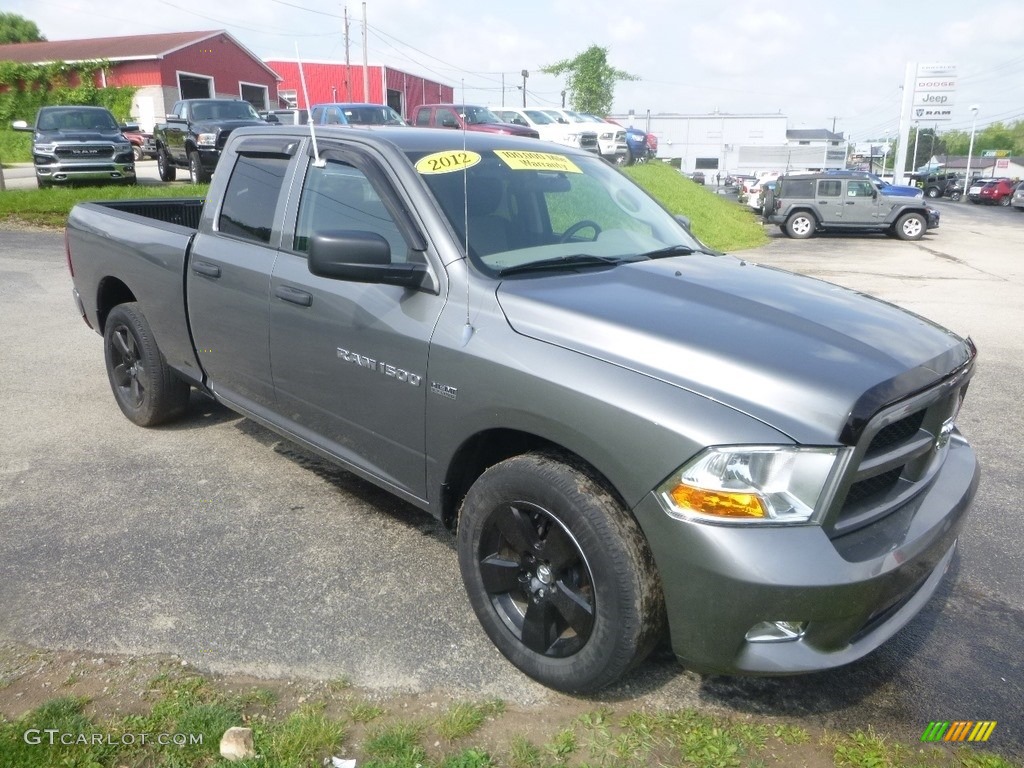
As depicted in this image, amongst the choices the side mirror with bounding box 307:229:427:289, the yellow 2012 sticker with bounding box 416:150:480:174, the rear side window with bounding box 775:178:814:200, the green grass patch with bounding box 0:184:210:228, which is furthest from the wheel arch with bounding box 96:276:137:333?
the rear side window with bounding box 775:178:814:200

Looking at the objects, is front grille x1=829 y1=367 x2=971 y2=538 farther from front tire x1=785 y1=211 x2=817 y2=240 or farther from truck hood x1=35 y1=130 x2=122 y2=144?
front tire x1=785 y1=211 x2=817 y2=240

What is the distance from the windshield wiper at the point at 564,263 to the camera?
3.18 m

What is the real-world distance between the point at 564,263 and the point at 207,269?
6.54ft

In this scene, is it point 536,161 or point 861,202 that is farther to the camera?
point 861,202

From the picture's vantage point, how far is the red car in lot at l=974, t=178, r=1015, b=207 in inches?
1714

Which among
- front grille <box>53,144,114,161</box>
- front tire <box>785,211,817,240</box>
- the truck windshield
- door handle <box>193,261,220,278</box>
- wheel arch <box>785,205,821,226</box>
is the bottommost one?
front tire <box>785,211,817,240</box>

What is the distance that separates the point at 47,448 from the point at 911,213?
2228cm

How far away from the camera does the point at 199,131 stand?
17.7 metres

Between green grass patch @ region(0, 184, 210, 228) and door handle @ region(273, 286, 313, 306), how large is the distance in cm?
1222

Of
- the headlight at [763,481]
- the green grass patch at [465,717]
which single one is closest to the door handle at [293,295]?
the green grass patch at [465,717]

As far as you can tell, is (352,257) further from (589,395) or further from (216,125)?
(216,125)

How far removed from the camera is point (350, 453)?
3633 mm

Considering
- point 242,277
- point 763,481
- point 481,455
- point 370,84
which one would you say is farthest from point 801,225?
point 370,84

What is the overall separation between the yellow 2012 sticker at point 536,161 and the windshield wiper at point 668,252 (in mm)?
624
